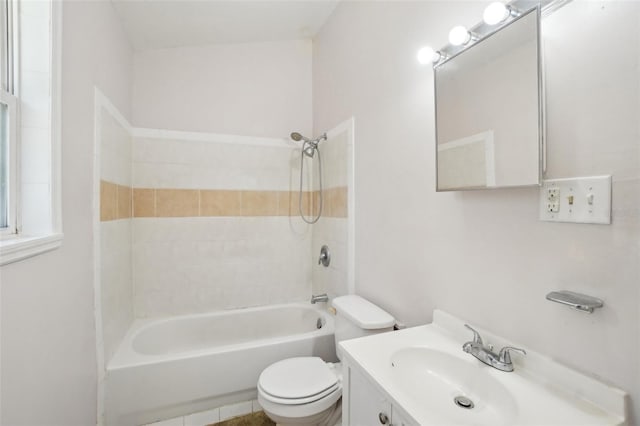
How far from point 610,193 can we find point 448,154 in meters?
0.52

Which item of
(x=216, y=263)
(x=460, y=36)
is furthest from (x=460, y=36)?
(x=216, y=263)

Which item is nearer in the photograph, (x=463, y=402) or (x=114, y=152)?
(x=463, y=402)

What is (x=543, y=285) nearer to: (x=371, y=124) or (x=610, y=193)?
(x=610, y=193)

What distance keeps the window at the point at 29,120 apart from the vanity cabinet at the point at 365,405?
1.13 m

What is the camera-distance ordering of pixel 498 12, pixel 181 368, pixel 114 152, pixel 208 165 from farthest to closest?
pixel 208 165, pixel 114 152, pixel 181 368, pixel 498 12

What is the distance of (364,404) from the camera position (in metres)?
0.94

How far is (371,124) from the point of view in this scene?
1.72m

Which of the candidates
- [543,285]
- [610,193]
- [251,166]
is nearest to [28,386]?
[543,285]

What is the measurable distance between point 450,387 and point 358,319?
0.53 meters

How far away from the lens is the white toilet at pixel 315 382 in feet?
4.39

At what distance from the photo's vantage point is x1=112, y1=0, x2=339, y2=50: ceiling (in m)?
1.83

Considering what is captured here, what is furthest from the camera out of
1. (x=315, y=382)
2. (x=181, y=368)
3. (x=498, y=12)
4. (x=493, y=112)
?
(x=181, y=368)

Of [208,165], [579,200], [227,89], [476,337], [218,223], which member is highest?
[227,89]

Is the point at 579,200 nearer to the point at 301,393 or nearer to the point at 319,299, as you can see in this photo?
the point at 301,393
